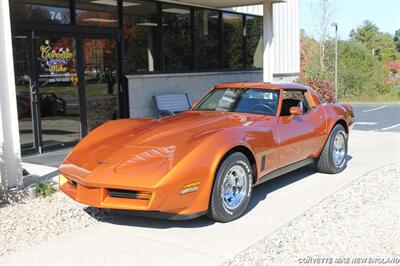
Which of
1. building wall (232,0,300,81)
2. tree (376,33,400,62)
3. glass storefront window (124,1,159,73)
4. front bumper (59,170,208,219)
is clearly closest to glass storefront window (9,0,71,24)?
glass storefront window (124,1,159,73)

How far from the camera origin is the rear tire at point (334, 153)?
6.64 m

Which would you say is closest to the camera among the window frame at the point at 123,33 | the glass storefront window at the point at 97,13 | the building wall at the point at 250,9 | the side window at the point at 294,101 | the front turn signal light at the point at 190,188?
the front turn signal light at the point at 190,188

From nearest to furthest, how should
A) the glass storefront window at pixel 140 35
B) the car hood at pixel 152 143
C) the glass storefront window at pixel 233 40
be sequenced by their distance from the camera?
1. the car hood at pixel 152 143
2. the glass storefront window at pixel 140 35
3. the glass storefront window at pixel 233 40

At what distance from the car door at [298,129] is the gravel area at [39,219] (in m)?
2.27

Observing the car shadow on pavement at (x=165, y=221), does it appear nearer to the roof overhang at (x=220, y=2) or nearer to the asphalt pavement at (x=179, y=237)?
the asphalt pavement at (x=179, y=237)

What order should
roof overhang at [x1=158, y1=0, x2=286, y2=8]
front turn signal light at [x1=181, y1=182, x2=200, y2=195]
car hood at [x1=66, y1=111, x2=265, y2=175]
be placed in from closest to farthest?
front turn signal light at [x1=181, y1=182, x2=200, y2=195] < car hood at [x1=66, y1=111, x2=265, y2=175] < roof overhang at [x1=158, y1=0, x2=286, y2=8]

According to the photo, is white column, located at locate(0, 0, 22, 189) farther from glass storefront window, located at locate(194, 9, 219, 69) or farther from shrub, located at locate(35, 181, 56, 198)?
glass storefront window, located at locate(194, 9, 219, 69)

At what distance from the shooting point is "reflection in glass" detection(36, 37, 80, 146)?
332 inches

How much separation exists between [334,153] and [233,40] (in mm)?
7792

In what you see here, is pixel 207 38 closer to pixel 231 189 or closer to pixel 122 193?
pixel 231 189

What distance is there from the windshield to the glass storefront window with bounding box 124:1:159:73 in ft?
15.2

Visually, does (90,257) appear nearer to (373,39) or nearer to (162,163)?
(162,163)

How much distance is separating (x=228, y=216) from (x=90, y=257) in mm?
1441

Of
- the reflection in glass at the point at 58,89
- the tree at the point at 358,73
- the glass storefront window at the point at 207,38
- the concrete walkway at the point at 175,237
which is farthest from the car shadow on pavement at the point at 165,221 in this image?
the tree at the point at 358,73
